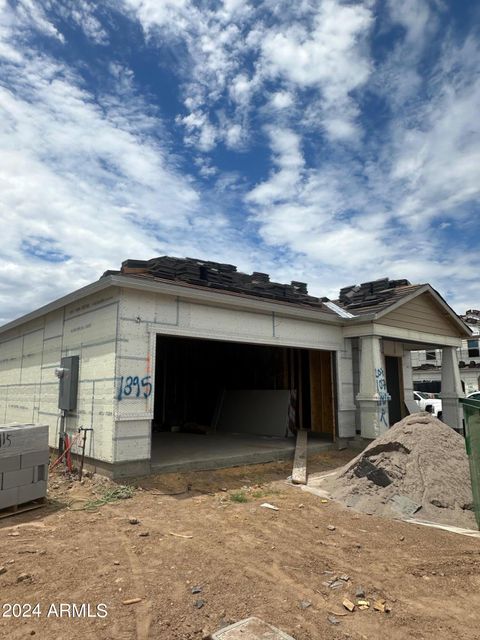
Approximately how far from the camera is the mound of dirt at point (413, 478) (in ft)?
22.5

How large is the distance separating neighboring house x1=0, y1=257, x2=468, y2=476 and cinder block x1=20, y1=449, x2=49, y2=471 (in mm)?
1342

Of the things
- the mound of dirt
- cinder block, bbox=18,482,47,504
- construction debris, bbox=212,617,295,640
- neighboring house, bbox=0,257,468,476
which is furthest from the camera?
neighboring house, bbox=0,257,468,476

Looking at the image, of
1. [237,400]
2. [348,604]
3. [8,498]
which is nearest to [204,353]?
[237,400]

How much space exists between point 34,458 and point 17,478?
358 mm

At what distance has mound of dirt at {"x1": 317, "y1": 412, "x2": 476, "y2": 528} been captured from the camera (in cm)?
687

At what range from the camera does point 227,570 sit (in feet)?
14.6

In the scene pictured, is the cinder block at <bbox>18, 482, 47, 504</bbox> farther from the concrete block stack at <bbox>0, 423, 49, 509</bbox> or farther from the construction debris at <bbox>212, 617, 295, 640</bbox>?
the construction debris at <bbox>212, 617, 295, 640</bbox>

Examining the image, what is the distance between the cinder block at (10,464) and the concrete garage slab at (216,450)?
8.80ft

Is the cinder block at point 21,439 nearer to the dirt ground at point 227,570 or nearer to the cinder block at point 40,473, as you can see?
the cinder block at point 40,473

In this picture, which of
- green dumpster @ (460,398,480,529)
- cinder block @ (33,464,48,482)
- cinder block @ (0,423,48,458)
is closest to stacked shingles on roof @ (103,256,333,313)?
cinder block @ (0,423,48,458)

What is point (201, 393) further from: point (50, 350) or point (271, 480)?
point (271, 480)

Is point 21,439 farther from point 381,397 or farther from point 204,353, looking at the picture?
point 204,353

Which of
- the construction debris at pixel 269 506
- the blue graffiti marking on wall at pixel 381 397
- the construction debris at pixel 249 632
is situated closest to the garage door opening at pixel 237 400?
the blue graffiti marking on wall at pixel 381 397

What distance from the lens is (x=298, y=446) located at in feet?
38.3
